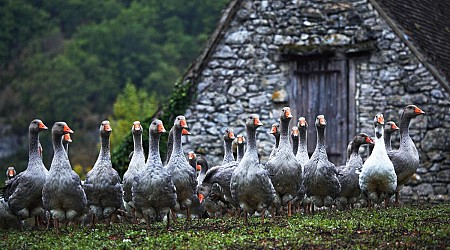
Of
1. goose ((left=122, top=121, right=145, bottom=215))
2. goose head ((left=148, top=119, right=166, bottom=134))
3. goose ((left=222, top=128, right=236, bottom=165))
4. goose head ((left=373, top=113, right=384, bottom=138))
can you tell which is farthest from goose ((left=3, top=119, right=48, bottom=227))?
goose head ((left=373, top=113, right=384, bottom=138))

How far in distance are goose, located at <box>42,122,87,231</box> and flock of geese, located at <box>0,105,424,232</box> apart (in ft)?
0.05

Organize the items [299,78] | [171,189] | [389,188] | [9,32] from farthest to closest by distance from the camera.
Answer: [9,32] < [299,78] < [389,188] < [171,189]

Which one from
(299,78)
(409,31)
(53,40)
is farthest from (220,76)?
(53,40)

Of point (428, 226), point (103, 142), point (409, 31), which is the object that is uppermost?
point (409, 31)

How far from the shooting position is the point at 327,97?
21.4 meters

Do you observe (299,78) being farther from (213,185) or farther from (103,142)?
(103,142)

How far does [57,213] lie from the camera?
13312 millimetres

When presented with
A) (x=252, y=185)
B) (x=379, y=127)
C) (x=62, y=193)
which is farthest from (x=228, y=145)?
(x=62, y=193)

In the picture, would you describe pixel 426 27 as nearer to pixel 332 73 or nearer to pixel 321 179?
pixel 332 73

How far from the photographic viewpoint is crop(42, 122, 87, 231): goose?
13.2 meters

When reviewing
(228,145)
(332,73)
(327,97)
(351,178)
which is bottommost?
(351,178)

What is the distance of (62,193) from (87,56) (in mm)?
43286

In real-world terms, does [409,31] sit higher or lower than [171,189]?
higher

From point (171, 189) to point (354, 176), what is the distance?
442cm
